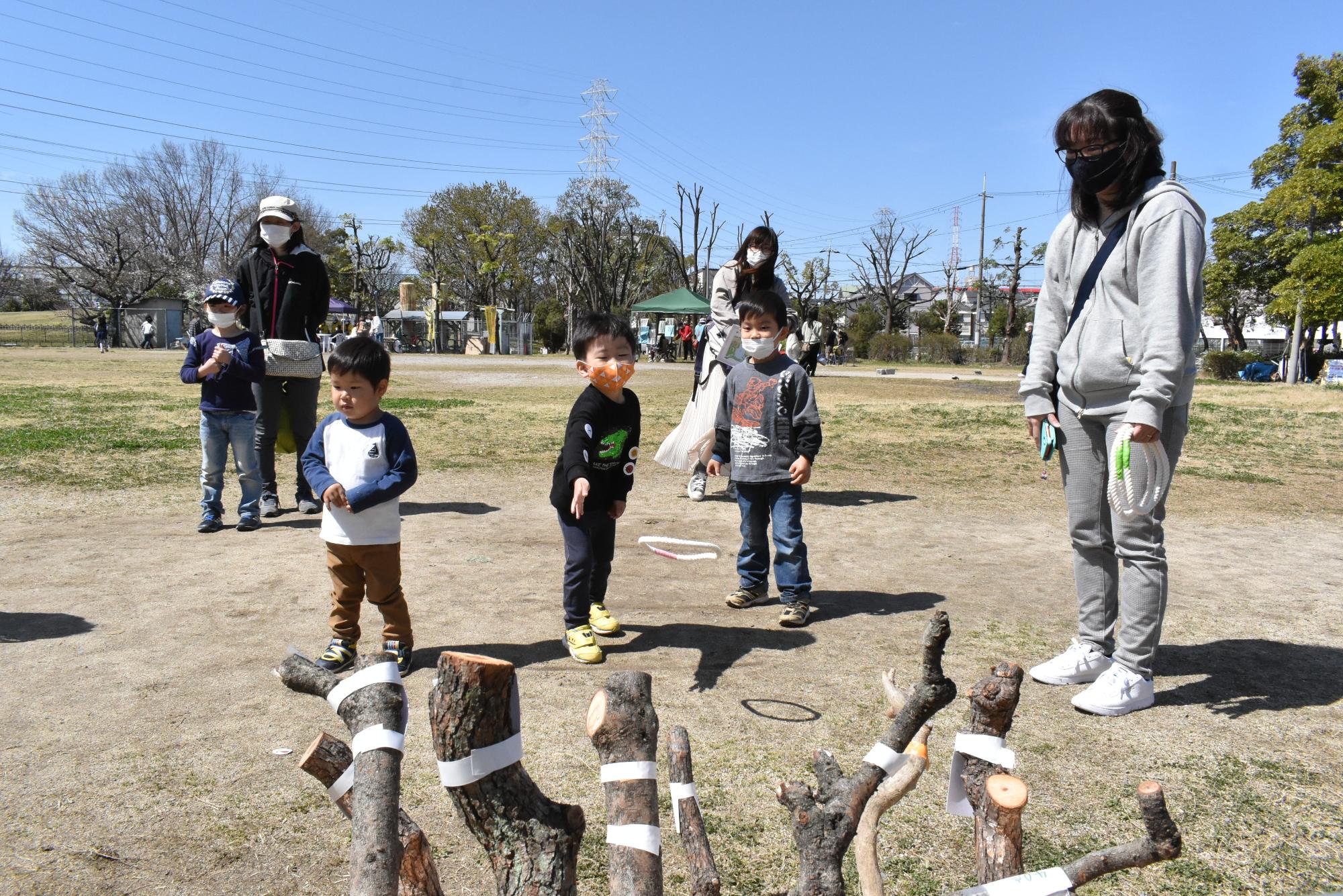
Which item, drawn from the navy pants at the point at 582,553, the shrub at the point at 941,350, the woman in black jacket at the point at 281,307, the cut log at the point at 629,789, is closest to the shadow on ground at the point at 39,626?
the navy pants at the point at 582,553

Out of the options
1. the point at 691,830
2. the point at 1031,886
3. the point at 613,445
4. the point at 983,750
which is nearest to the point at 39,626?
the point at 613,445

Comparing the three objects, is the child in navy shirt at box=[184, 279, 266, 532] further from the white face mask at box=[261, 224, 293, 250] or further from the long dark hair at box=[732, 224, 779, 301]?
the long dark hair at box=[732, 224, 779, 301]

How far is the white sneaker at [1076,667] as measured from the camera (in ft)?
12.2

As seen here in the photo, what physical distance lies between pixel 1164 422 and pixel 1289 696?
118 centimetres

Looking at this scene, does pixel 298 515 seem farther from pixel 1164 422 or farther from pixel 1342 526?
pixel 1342 526

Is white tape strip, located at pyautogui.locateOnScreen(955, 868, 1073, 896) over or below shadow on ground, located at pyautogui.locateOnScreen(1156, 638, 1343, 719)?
over

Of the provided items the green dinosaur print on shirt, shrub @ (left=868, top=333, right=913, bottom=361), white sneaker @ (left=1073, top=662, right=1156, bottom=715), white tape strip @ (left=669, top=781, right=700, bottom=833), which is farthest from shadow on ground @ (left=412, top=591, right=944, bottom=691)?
shrub @ (left=868, top=333, right=913, bottom=361)

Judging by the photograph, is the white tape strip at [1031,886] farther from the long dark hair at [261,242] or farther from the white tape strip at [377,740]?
the long dark hair at [261,242]

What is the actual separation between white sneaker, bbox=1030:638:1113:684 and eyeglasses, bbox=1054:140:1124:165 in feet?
6.23

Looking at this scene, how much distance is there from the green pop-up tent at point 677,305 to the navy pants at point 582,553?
33802 millimetres

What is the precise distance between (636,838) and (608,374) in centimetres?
262

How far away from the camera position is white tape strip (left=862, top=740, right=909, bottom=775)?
1806 millimetres

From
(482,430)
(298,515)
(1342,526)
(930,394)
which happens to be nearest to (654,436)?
(482,430)

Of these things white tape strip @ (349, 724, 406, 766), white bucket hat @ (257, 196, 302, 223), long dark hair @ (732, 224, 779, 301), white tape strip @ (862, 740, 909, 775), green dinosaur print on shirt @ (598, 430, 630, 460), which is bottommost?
white tape strip @ (862, 740, 909, 775)
